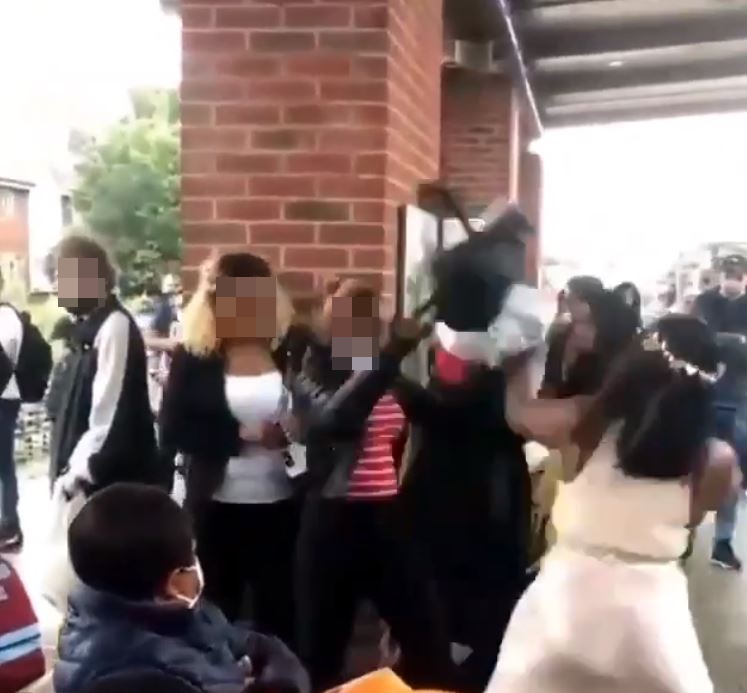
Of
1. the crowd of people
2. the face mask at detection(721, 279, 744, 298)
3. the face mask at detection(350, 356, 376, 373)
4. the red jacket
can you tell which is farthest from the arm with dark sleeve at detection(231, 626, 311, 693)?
the face mask at detection(721, 279, 744, 298)

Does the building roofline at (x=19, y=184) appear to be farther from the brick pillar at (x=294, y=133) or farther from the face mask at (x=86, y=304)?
the face mask at (x=86, y=304)

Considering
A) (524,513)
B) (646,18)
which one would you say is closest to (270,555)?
(524,513)

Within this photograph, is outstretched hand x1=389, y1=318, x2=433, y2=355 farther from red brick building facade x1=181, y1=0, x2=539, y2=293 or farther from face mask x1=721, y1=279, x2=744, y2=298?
face mask x1=721, y1=279, x2=744, y2=298

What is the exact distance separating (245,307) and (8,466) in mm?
3731

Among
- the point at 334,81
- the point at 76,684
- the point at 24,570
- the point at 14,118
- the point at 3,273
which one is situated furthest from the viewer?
the point at 14,118

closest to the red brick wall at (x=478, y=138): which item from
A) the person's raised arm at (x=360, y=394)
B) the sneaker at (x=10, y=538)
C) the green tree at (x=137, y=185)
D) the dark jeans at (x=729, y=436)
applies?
the green tree at (x=137, y=185)

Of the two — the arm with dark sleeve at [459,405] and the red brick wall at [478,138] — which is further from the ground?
the red brick wall at [478,138]

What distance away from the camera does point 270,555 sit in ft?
11.8

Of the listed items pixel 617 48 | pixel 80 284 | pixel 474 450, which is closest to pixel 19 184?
pixel 617 48

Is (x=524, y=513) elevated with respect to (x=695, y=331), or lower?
lower

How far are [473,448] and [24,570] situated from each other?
3210 millimetres

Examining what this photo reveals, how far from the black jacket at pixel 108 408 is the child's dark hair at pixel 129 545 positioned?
1.37 metres

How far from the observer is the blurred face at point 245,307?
3477 millimetres

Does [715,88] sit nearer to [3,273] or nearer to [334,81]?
[3,273]
